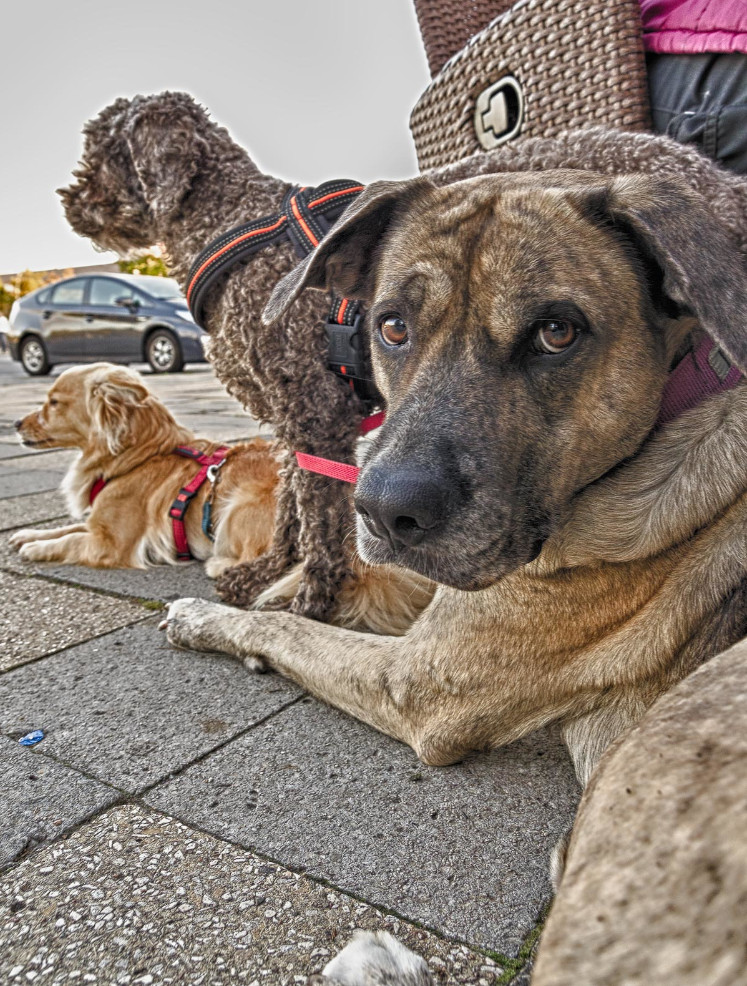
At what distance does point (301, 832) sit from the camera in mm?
1958

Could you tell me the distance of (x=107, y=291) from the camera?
1683 centimetres

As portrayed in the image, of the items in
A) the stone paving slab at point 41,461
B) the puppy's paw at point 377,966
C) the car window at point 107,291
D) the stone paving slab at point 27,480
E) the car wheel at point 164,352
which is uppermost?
the car window at point 107,291

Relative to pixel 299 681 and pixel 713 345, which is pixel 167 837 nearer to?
pixel 299 681

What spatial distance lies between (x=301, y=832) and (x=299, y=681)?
77cm

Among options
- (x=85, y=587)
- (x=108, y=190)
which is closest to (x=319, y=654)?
(x=85, y=587)

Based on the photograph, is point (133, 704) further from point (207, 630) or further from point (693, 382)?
point (693, 382)

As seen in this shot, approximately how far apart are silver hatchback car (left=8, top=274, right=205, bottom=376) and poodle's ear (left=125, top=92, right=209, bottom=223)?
1257cm

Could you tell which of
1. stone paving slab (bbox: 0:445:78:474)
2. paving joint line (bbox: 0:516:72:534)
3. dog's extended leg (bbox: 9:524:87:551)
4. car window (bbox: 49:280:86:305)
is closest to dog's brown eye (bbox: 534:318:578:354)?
dog's extended leg (bbox: 9:524:87:551)

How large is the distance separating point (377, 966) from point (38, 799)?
3.56 feet

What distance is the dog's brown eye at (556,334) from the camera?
1.87 m

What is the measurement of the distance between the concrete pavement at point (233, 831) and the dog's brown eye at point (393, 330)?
1209 mm

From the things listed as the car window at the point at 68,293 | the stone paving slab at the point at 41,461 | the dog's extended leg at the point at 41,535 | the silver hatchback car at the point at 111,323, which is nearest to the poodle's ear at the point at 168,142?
the dog's extended leg at the point at 41,535

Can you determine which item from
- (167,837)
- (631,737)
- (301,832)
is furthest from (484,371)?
(167,837)

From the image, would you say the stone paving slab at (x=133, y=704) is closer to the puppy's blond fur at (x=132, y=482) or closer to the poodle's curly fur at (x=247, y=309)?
the poodle's curly fur at (x=247, y=309)
